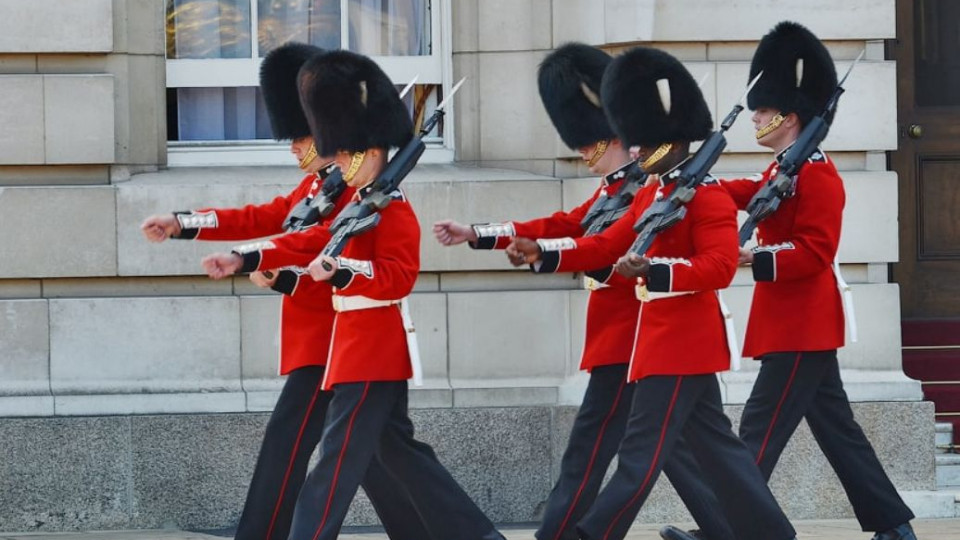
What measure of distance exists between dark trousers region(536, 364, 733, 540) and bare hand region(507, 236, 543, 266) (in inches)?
22.7

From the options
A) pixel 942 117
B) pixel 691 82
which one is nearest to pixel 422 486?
pixel 691 82

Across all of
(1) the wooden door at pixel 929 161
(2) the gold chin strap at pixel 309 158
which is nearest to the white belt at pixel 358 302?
(2) the gold chin strap at pixel 309 158

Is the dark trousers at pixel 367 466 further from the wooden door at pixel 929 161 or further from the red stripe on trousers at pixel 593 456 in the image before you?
the wooden door at pixel 929 161

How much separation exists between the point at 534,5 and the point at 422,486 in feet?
9.50

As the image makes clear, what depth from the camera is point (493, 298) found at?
8758 millimetres

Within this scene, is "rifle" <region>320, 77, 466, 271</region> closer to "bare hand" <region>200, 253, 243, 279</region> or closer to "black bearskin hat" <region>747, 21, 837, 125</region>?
"bare hand" <region>200, 253, 243, 279</region>

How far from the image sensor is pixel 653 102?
7.02 meters

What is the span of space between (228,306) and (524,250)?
6.86ft

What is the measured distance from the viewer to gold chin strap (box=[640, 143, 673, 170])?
22.8 ft

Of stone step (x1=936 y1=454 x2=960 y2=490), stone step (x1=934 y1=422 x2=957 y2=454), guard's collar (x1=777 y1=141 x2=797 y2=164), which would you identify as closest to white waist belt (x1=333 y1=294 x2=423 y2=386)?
guard's collar (x1=777 y1=141 x2=797 y2=164)

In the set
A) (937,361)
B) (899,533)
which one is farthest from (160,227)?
(937,361)

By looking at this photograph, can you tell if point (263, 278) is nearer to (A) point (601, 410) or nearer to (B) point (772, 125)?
(A) point (601, 410)

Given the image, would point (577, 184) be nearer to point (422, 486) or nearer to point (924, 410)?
point (924, 410)

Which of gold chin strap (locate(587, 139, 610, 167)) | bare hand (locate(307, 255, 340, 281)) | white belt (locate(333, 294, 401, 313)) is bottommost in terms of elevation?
white belt (locate(333, 294, 401, 313))
